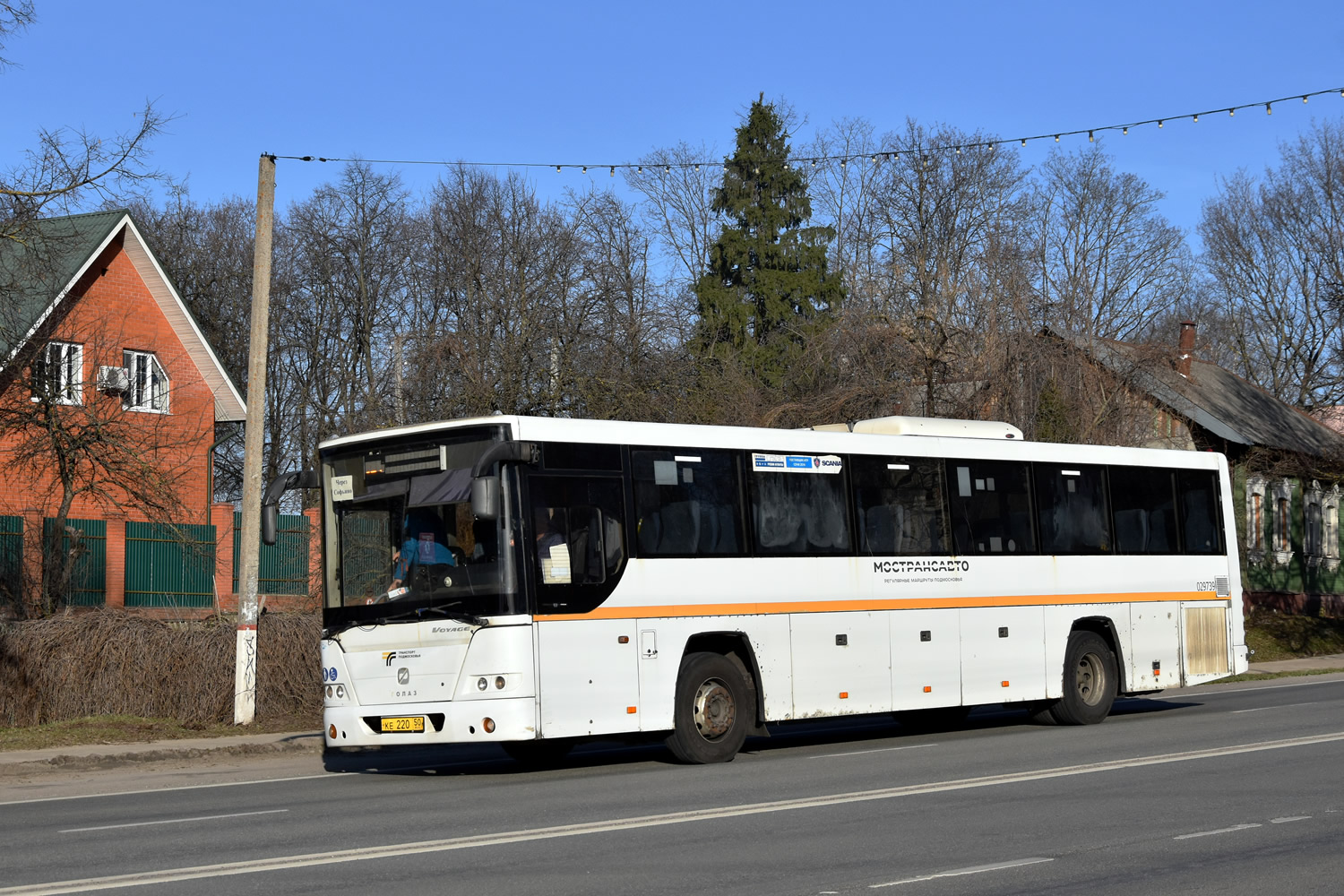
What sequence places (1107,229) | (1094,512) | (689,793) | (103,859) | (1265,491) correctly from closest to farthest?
1. (103,859)
2. (689,793)
3. (1094,512)
4. (1265,491)
5. (1107,229)

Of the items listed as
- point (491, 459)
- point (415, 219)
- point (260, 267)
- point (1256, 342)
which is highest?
point (415, 219)

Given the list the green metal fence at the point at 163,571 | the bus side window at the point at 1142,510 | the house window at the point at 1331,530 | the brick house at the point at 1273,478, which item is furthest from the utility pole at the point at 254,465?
the house window at the point at 1331,530

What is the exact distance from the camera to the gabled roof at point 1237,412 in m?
39.5

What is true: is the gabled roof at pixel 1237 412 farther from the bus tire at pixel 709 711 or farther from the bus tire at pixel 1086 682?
the bus tire at pixel 709 711

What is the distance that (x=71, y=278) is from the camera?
26.6 metres

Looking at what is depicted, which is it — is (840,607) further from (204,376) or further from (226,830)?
(204,376)

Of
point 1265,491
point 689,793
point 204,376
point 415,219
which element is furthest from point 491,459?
point 415,219

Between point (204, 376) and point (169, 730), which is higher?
point (204, 376)

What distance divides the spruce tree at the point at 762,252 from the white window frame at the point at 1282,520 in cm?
1471

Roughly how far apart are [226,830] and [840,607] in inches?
280

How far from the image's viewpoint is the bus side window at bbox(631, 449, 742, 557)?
1445 cm

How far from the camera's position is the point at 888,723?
20.0 meters

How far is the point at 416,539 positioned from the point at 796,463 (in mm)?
4013

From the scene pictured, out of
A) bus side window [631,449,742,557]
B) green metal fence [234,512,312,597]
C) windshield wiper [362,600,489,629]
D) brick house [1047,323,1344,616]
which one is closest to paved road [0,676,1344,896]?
windshield wiper [362,600,489,629]
